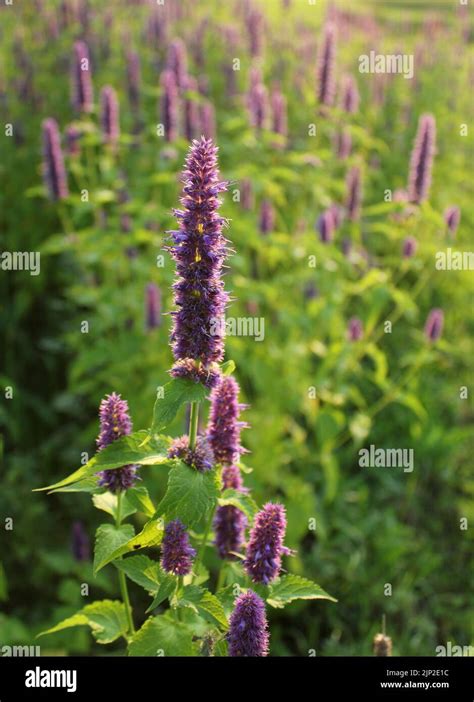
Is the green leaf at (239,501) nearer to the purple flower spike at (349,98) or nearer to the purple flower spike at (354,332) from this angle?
the purple flower spike at (354,332)

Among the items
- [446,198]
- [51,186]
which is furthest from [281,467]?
Result: [446,198]

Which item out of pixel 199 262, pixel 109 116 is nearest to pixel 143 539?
pixel 199 262

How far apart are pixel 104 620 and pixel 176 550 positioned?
439 mm

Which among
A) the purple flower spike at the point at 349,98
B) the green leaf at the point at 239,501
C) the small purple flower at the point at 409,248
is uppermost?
the purple flower spike at the point at 349,98

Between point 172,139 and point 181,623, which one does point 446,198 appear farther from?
point 181,623

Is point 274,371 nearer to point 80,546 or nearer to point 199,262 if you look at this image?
point 80,546

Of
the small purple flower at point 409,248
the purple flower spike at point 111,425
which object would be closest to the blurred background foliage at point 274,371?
the small purple flower at point 409,248

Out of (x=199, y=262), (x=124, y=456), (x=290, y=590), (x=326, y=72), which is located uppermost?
(x=326, y=72)

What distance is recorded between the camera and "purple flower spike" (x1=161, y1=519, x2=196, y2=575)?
212 cm

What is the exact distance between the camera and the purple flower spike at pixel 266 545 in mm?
2135

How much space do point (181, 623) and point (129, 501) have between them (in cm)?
38

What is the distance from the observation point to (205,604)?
2049 mm

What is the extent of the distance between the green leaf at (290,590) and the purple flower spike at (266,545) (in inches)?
1.9

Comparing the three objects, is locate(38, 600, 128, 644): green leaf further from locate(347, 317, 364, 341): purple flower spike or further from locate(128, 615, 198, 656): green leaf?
locate(347, 317, 364, 341): purple flower spike
